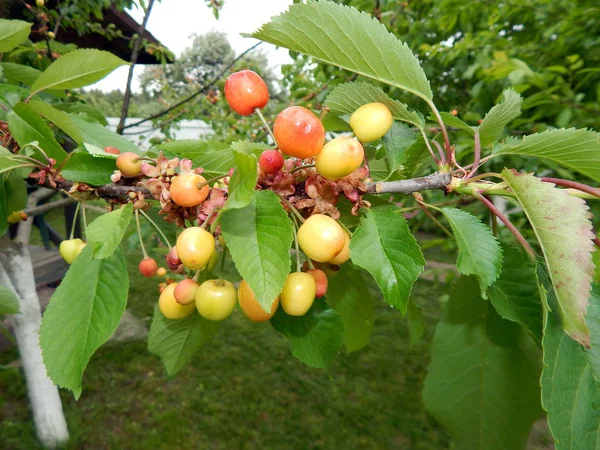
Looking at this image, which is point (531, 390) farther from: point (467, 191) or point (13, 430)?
point (13, 430)

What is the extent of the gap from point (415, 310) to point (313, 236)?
0.65 meters

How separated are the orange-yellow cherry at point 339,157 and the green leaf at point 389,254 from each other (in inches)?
5.1

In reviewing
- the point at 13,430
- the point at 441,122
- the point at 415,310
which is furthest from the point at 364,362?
the point at 441,122

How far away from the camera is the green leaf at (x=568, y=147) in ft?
2.63

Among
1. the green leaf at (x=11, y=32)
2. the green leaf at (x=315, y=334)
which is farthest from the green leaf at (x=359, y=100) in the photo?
the green leaf at (x=11, y=32)

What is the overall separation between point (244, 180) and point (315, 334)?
0.55 metres

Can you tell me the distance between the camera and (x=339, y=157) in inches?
29.6

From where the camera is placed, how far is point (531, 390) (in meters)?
1.08

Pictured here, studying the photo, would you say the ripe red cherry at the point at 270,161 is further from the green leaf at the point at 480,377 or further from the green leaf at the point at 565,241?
the green leaf at the point at 480,377

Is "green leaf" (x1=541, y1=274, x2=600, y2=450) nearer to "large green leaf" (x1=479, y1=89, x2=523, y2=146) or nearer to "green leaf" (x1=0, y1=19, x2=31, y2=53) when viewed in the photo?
"large green leaf" (x1=479, y1=89, x2=523, y2=146)

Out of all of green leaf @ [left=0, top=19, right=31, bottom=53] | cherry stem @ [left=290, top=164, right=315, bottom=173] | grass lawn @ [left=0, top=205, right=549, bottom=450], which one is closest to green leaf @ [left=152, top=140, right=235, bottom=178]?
cherry stem @ [left=290, top=164, right=315, bottom=173]

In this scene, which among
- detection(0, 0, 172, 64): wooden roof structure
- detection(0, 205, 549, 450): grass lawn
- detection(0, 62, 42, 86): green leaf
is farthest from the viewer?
detection(0, 0, 172, 64): wooden roof structure

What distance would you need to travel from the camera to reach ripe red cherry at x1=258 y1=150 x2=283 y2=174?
790 mm

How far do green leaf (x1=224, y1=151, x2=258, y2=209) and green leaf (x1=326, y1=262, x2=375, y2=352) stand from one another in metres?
0.63
